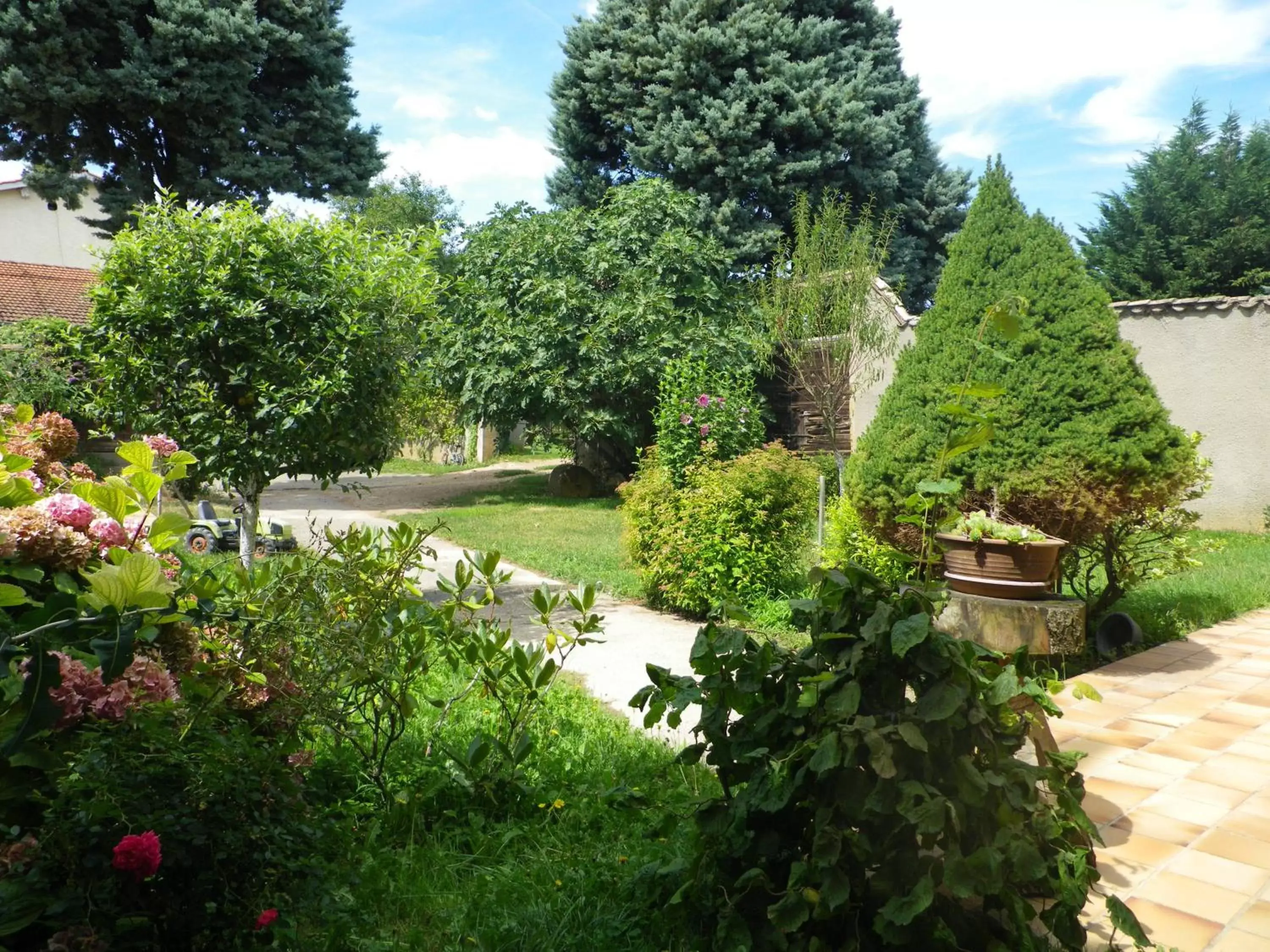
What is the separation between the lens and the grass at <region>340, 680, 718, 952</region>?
2.32 meters

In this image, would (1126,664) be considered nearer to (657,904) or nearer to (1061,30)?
(657,904)

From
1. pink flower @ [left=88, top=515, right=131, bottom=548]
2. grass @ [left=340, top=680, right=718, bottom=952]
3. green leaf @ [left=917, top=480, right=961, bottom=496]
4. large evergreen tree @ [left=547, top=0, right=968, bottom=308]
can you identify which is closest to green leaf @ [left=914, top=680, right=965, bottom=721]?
green leaf @ [left=917, top=480, right=961, bottom=496]

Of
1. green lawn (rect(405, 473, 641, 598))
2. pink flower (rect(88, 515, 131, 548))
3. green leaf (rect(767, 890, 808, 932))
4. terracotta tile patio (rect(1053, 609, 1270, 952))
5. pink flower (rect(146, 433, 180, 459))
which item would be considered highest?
pink flower (rect(146, 433, 180, 459))

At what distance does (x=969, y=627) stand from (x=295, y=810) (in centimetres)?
307

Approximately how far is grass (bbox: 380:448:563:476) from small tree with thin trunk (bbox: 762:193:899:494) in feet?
45.1

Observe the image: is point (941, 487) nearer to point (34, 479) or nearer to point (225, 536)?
point (34, 479)

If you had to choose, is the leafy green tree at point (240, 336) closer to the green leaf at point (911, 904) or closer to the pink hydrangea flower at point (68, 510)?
the pink hydrangea flower at point (68, 510)

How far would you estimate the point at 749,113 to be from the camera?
1694 cm

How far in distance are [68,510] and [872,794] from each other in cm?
203

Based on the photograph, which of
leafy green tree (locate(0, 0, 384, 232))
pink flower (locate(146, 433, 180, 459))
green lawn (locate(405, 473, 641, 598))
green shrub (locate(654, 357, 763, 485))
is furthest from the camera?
leafy green tree (locate(0, 0, 384, 232))

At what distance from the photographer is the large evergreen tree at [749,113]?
16844 mm

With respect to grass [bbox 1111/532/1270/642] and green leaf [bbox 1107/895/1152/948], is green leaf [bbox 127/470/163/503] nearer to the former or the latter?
green leaf [bbox 1107/895/1152/948]

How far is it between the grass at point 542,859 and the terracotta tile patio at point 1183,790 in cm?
127

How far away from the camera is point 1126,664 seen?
5250mm
